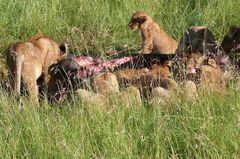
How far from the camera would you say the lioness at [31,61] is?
22.0ft

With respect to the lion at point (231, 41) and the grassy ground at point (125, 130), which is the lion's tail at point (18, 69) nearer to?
the grassy ground at point (125, 130)

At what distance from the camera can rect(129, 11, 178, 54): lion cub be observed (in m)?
9.07

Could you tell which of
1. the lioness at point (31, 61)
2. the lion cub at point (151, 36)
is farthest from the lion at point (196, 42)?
the lioness at point (31, 61)

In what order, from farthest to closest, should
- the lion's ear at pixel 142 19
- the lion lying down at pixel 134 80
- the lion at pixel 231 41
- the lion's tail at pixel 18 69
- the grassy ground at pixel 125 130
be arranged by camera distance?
the lion's ear at pixel 142 19, the lion at pixel 231 41, the lion's tail at pixel 18 69, the lion lying down at pixel 134 80, the grassy ground at pixel 125 130

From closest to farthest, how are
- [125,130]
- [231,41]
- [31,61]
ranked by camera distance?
[125,130]
[31,61]
[231,41]

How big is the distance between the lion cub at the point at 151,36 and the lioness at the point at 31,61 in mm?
1755

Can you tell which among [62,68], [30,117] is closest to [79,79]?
[62,68]

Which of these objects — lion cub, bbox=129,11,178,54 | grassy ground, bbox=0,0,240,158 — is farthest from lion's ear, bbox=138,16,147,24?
grassy ground, bbox=0,0,240,158

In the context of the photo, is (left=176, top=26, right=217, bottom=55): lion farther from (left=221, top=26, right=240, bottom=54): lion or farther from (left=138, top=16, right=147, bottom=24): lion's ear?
(left=138, top=16, right=147, bottom=24): lion's ear

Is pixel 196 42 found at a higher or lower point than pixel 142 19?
lower

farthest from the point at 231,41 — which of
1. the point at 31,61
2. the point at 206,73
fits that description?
the point at 31,61

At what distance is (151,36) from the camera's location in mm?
9211

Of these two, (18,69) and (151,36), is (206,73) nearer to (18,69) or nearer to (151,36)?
(18,69)

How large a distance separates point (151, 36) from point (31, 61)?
8.72ft
